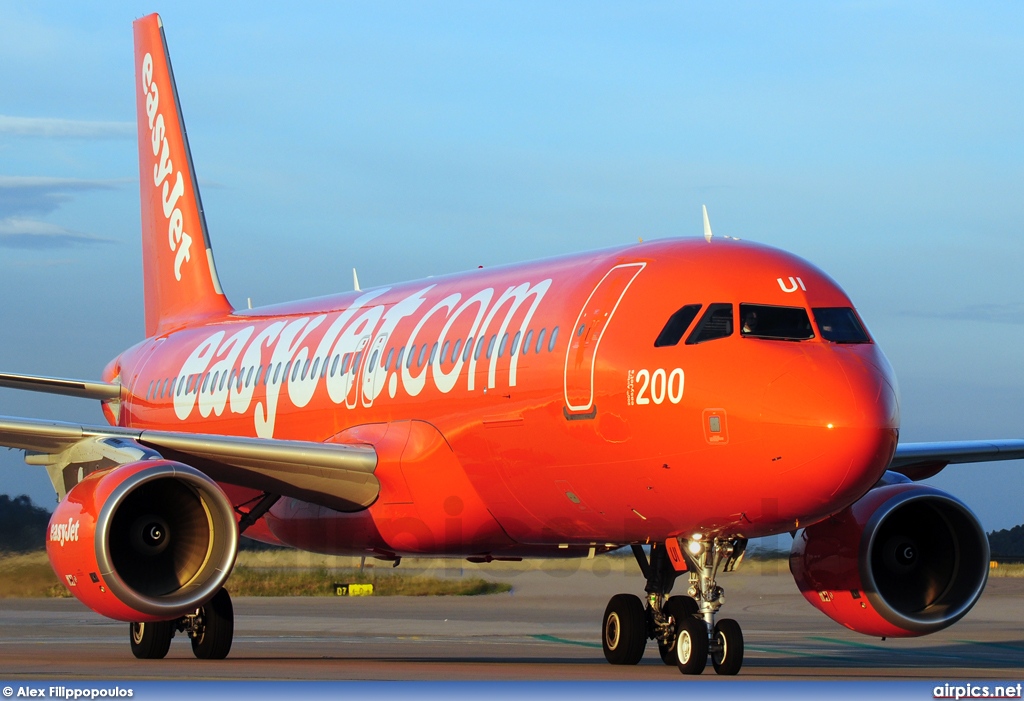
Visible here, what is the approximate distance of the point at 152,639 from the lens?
1777cm

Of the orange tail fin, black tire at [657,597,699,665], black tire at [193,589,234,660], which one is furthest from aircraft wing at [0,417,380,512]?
the orange tail fin

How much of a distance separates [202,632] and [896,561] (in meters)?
7.63

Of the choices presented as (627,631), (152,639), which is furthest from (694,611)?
(152,639)

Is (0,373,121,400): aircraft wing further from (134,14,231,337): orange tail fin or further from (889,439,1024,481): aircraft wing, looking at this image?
(889,439,1024,481): aircraft wing

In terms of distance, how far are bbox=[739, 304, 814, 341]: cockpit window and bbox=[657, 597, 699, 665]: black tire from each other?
2695mm

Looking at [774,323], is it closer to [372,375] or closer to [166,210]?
[372,375]

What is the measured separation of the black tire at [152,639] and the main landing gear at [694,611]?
203 inches

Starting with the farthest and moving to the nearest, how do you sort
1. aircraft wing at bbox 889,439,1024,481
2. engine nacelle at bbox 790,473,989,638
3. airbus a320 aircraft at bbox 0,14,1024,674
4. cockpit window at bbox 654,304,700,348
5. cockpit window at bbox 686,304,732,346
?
aircraft wing at bbox 889,439,1024,481, engine nacelle at bbox 790,473,989,638, cockpit window at bbox 654,304,700,348, cockpit window at bbox 686,304,732,346, airbus a320 aircraft at bbox 0,14,1024,674

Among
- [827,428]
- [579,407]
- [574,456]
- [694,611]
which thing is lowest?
[694,611]

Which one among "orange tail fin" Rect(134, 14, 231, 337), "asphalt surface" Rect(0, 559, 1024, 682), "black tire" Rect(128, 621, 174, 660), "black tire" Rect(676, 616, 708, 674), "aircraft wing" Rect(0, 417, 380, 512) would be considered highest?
"orange tail fin" Rect(134, 14, 231, 337)

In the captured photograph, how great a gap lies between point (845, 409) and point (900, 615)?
4.30 m

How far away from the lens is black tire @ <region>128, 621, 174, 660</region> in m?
17.7

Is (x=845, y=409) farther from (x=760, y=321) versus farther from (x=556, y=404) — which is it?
(x=556, y=404)

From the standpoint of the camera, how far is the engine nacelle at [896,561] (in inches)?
633
